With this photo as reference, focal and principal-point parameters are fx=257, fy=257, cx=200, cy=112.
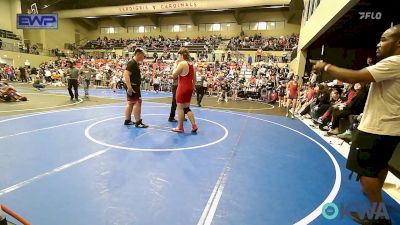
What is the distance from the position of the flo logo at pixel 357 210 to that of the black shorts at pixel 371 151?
0.41 m

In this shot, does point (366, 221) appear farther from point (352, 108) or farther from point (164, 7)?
point (164, 7)

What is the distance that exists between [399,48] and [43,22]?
865 inches

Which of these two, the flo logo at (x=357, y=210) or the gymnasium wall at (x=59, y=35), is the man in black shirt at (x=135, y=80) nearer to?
the flo logo at (x=357, y=210)

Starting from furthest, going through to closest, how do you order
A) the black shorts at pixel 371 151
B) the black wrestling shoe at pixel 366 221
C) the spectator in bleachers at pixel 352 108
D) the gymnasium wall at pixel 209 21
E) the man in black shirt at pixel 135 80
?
the gymnasium wall at pixel 209 21 < the man in black shirt at pixel 135 80 < the spectator in bleachers at pixel 352 108 < the black wrestling shoe at pixel 366 221 < the black shorts at pixel 371 151

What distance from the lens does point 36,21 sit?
19.0 m

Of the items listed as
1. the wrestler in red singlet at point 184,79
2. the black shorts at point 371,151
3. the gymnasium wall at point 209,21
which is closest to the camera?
the black shorts at point 371,151

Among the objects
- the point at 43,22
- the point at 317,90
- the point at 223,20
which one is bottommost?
the point at 317,90

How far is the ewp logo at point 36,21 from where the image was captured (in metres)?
18.2

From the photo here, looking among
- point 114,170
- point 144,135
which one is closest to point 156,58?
point 144,135

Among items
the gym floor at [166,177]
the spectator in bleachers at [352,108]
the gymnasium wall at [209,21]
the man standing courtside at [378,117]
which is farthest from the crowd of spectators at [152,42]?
the man standing courtside at [378,117]

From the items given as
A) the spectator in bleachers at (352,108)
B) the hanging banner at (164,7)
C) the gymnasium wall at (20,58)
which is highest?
the hanging banner at (164,7)

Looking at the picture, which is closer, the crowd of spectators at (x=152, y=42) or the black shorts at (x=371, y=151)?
the black shorts at (x=371, y=151)

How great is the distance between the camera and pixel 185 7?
27.6m

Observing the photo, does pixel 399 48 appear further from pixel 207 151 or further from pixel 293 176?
pixel 207 151
